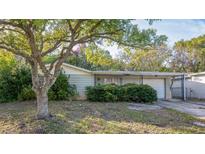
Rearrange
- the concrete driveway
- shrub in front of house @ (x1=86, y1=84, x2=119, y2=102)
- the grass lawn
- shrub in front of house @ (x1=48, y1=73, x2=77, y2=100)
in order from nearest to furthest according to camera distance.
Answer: the grass lawn → the concrete driveway → shrub in front of house @ (x1=48, y1=73, x2=77, y2=100) → shrub in front of house @ (x1=86, y1=84, x2=119, y2=102)

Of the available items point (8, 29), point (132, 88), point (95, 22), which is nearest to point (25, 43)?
point (8, 29)

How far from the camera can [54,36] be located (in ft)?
24.0

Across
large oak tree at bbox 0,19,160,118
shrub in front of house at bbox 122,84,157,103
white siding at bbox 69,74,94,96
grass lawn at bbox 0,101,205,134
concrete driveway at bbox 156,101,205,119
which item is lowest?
concrete driveway at bbox 156,101,205,119

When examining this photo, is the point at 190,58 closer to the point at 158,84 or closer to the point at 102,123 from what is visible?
the point at 158,84

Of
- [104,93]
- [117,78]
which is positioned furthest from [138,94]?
[117,78]

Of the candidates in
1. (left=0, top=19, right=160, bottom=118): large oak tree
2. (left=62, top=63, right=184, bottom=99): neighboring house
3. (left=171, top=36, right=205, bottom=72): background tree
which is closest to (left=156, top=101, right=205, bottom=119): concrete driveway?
(left=62, top=63, right=184, bottom=99): neighboring house

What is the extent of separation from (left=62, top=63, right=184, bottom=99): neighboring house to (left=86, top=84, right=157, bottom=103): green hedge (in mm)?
852

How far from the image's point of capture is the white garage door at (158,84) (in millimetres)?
13453

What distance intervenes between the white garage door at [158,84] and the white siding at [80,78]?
2.62m

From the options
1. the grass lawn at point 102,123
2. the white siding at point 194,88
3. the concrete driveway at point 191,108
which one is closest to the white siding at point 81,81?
the concrete driveway at point 191,108

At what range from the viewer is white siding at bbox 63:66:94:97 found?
40.8 feet

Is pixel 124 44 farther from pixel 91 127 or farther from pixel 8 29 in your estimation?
pixel 8 29

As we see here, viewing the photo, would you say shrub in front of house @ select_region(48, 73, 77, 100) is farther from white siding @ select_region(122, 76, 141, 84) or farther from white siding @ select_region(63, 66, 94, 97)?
white siding @ select_region(122, 76, 141, 84)
